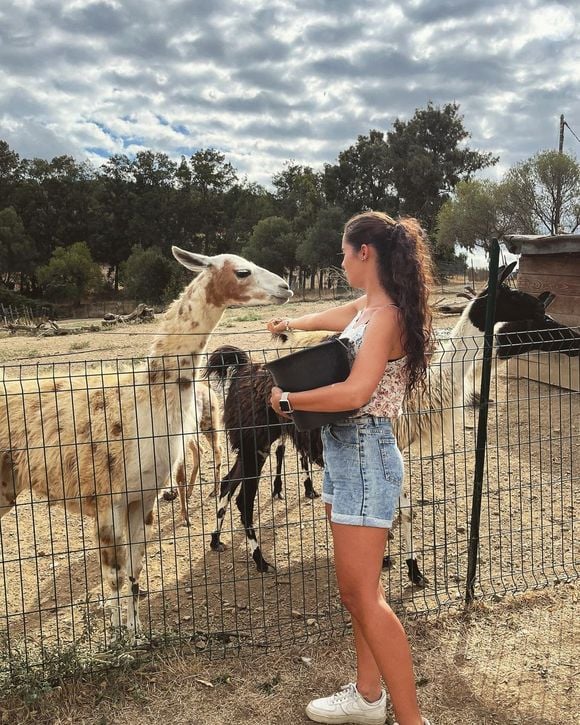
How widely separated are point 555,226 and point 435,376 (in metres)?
32.2

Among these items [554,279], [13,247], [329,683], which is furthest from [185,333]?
[13,247]

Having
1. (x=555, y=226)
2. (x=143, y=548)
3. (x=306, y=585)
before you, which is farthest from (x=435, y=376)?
(x=555, y=226)

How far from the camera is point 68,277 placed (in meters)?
42.5

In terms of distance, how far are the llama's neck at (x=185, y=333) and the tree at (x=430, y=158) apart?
45.3 metres

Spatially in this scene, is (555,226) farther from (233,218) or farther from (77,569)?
(77,569)

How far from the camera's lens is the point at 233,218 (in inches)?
2194

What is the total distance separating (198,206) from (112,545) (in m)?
51.8

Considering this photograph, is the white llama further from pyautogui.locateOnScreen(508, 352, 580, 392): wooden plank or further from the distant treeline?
the distant treeline

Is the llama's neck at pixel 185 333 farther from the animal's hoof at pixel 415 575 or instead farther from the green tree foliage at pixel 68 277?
the green tree foliage at pixel 68 277

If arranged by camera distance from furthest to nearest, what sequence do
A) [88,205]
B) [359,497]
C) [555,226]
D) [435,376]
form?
1. [88,205]
2. [555,226]
3. [435,376]
4. [359,497]

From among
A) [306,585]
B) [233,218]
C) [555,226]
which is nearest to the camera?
[306,585]

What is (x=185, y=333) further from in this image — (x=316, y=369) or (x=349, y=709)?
(x=349, y=709)

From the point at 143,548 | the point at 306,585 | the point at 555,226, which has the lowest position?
the point at 306,585

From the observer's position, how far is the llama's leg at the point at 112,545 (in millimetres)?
3512
